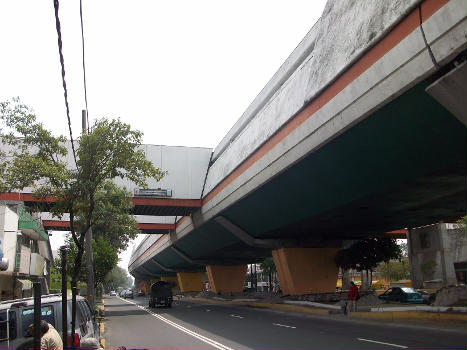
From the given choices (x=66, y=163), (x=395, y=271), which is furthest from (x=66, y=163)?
(x=395, y=271)

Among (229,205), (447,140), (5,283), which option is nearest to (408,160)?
(447,140)

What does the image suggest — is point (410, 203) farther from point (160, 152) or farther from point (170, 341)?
point (160, 152)

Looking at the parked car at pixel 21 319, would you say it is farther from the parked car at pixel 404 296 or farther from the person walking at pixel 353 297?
the parked car at pixel 404 296

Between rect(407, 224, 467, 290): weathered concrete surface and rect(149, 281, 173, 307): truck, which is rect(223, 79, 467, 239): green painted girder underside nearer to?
rect(149, 281, 173, 307): truck

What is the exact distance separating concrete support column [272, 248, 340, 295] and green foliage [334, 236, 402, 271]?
997 mm

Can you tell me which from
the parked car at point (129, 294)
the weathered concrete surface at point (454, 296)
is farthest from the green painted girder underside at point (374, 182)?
the parked car at point (129, 294)

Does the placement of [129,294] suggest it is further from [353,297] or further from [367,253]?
[353,297]

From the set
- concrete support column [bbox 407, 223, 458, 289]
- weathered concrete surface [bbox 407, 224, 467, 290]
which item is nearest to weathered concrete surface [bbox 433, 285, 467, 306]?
concrete support column [bbox 407, 223, 458, 289]

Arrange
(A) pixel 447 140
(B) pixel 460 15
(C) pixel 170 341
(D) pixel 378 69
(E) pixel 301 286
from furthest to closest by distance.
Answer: (E) pixel 301 286
(C) pixel 170 341
(A) pixel 447 140
(D) pixel 378 69
(B) pixel 460 15

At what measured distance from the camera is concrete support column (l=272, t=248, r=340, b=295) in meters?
33.5

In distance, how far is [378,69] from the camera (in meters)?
12.6

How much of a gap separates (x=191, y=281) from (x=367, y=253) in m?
55.3

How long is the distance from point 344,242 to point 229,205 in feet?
37.9

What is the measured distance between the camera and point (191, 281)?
3310 inches
